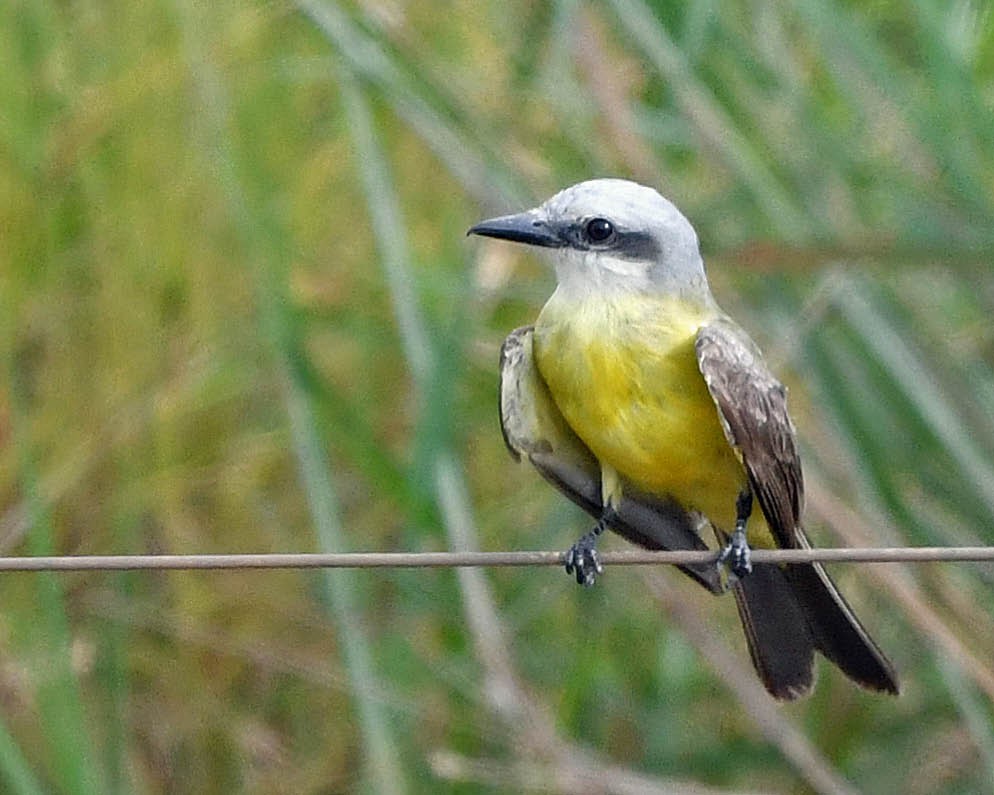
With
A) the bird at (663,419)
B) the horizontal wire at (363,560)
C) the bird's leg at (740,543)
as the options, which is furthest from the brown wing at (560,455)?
the horizontal wire at (363,560)

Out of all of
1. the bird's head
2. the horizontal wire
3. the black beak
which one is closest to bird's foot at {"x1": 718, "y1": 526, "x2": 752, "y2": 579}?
the bird's head

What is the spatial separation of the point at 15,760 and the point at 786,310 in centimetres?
133

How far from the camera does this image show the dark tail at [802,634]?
6.81ft

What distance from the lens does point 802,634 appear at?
2170mm

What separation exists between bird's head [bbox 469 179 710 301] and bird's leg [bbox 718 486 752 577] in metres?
0.29

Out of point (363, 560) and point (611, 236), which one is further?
point (611, 236)

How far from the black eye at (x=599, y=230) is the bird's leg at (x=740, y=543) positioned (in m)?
0.39

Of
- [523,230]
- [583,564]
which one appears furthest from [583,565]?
[523,230]

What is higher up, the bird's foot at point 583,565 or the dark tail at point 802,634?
the bird's foot at point 583,565

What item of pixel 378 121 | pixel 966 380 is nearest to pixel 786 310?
pixel 966 380

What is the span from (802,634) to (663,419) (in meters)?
0.32

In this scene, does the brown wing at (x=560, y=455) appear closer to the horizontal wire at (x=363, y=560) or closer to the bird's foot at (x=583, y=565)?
the bird's foot at (x=583, y=565)

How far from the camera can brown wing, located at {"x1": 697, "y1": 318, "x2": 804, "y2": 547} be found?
208cm

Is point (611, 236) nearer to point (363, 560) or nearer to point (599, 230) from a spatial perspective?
point (599, 230)
